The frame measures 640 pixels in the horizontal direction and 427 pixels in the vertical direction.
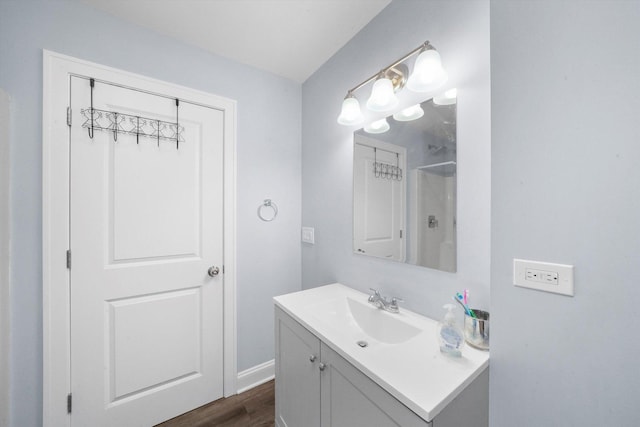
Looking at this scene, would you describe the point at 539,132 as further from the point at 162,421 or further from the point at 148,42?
the point at 162,421

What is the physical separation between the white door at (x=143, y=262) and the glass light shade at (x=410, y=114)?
1.21 meters

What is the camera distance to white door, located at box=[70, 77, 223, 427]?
4.37ft

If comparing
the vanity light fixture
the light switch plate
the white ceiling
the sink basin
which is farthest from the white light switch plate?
the white ceiling

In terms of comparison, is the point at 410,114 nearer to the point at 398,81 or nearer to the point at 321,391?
the point at 398,81

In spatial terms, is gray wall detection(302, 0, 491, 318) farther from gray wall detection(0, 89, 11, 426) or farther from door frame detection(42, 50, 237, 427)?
gray wall detection(0, 89, 11, 426)

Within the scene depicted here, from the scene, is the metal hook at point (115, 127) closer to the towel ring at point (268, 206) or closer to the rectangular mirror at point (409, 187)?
the towel ring at point (268, 206)

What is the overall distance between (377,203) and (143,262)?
1.46m

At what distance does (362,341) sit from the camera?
1.17 m

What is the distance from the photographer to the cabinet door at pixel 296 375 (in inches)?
41.2

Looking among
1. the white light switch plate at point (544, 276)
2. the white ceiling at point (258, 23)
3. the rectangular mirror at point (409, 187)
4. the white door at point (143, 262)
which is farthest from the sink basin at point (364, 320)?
the white ceiling at point (258, 23)

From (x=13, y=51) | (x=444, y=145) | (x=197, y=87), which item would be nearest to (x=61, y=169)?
(x=13, y=51)

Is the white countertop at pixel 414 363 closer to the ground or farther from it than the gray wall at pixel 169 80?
closer to the ground

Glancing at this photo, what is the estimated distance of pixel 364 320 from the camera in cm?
129

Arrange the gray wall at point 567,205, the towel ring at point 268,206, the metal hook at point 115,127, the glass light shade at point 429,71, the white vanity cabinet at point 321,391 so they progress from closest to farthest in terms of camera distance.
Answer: the gray wall at point 567,205
the white vanity cabinet at point 321,391
the glass light shade at point 429,71
the metal hook at point 115,127
the towel ring at point 268,206
